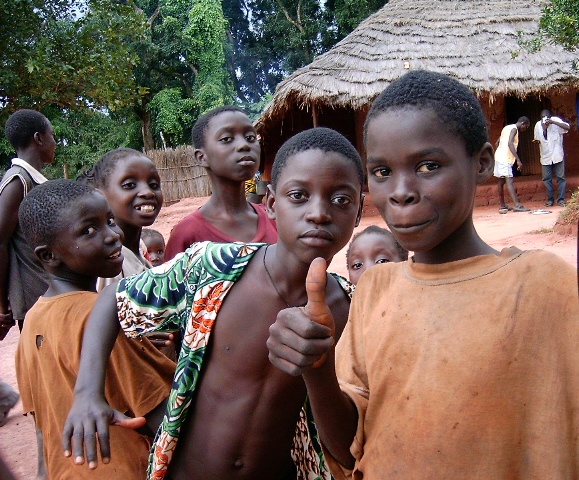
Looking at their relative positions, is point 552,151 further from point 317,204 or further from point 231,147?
point 317,204

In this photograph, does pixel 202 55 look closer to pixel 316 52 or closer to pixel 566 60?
pixel 316 52

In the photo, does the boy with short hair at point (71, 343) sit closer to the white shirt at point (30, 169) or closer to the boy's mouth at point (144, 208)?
the boy's mouth at point (144, 208)

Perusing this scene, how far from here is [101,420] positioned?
58.1 inches

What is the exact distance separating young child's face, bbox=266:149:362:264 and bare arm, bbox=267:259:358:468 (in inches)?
17.8

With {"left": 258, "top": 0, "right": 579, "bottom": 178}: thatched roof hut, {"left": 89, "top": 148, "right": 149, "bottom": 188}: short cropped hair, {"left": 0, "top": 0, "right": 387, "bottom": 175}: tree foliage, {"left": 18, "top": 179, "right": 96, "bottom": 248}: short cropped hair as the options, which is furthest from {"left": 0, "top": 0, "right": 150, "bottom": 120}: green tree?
{"left": 18, "top": 179, "right": 96, "bottom": 248}: short cropped hair

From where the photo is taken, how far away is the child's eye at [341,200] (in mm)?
1622

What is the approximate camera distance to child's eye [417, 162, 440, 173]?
3.84 ft

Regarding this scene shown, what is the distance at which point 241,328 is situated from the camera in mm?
1638

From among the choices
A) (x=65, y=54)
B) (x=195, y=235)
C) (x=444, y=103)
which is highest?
(x=65, y=54)

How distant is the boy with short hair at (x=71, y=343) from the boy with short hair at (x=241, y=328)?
23 centimetres

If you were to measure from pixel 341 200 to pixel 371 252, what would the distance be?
1.07m

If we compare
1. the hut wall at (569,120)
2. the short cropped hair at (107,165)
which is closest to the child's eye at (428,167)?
the short cropped hair at (107,165)

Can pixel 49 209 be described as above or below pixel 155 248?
above

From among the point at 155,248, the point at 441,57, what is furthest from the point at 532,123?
the point at 155,248
